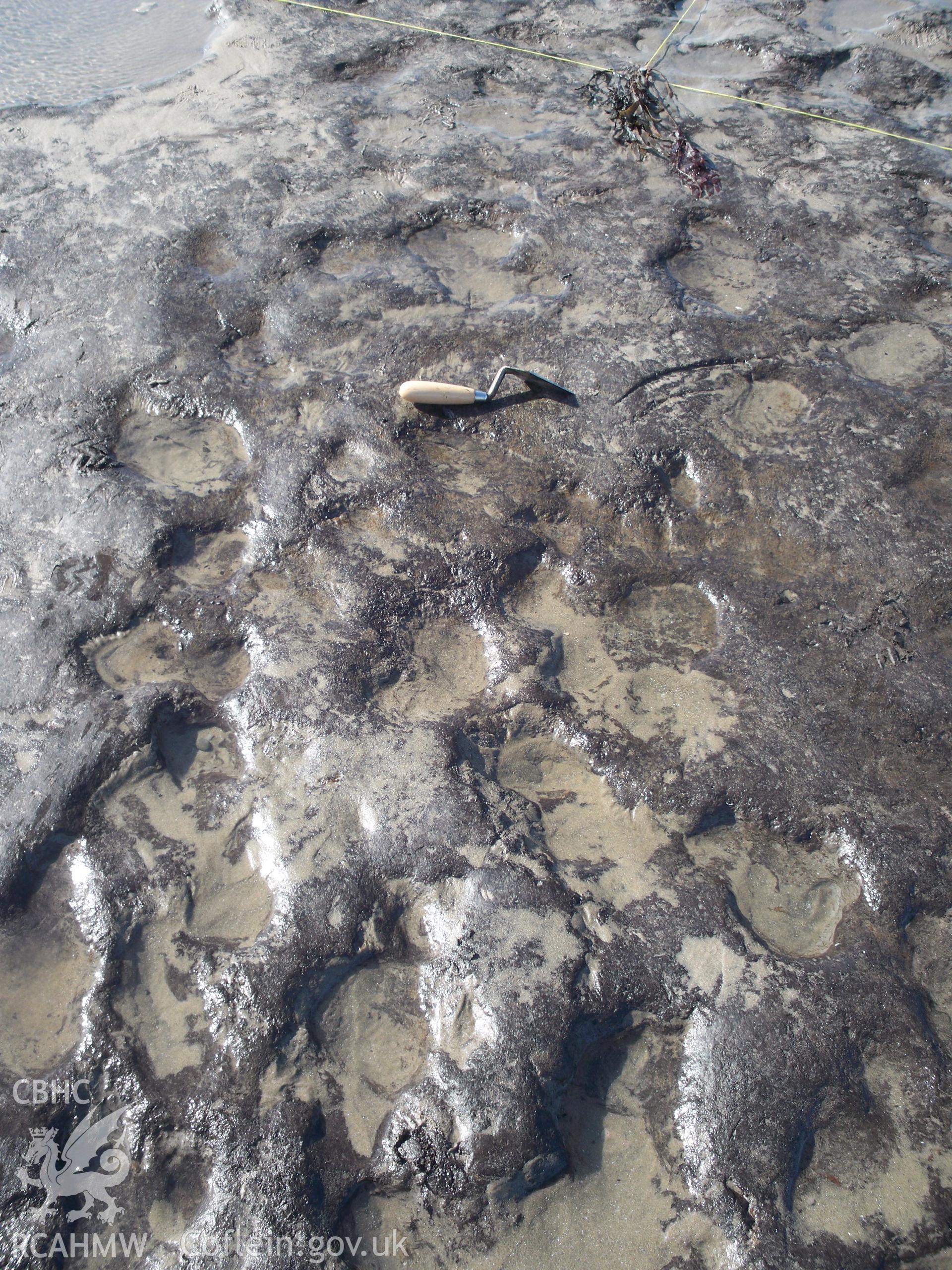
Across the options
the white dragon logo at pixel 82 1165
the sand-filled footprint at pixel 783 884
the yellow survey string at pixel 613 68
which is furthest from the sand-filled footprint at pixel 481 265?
the white dragon logo at pixel 82 1165

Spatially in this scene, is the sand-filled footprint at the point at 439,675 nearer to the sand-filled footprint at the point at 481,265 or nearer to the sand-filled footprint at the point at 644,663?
the sand-filled footprint at the point at 644,663

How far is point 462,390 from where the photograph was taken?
280 centimetres

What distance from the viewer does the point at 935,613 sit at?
97.0 inches

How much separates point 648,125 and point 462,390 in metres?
2.09


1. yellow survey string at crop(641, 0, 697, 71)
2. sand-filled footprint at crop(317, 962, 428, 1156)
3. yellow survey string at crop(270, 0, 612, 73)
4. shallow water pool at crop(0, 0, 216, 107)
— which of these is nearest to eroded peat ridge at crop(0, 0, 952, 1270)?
sand-filled footprint at crop(317, 962, 428, 1156)

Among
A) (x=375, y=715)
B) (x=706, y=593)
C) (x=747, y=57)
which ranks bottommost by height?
(x=706, y=593)

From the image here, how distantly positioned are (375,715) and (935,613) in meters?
1.65

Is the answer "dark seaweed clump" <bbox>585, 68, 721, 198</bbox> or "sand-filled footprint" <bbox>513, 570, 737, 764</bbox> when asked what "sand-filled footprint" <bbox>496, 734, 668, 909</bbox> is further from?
"dark seaweed clump" <bbox>585, 68, 721, 198</bbox>

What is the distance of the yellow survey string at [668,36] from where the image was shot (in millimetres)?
4449

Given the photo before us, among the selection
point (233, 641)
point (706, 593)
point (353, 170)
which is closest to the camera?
point (233, 641)

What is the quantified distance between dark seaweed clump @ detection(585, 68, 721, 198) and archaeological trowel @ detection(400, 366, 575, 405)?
4.73ft

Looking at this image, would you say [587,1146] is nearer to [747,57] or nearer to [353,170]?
[353,170]

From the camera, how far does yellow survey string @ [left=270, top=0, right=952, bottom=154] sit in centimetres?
402

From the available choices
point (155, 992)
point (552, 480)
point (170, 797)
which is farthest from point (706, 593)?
point (155, 992)
